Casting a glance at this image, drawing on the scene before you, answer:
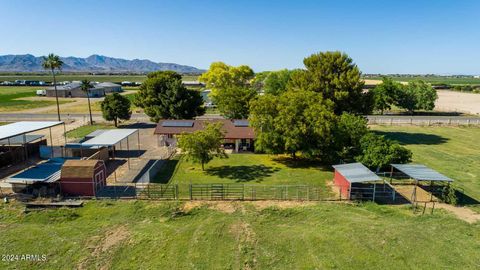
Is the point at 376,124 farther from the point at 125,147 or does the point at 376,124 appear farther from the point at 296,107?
the point at 125,147

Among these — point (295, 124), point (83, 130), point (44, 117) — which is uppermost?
point (295, 124)

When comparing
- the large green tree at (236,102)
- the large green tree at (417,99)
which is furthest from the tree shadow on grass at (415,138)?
the large green tree at (236,102)

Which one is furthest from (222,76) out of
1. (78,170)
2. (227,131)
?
(78,170)

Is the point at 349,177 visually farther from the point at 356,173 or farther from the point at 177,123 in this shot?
the point at 177,123

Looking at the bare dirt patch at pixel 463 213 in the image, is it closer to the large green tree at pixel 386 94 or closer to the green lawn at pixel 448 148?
the green lawn at pixel 448 148

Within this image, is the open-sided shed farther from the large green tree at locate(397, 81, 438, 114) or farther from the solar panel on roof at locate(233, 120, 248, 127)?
Answer: the large green tree at locate(397, 81, 438, 114)

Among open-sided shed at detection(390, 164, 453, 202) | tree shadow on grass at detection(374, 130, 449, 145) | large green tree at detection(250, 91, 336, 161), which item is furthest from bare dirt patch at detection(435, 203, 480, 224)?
tree shadow on grass at detection(374, 130, 449, 145)
